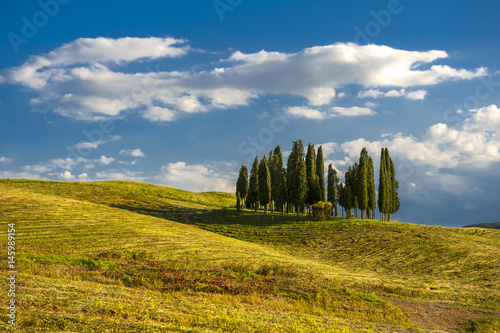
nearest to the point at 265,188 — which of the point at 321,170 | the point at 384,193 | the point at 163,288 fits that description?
the point at 321,170

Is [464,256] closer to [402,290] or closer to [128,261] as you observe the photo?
[402,290]

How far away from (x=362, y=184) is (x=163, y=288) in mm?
53854

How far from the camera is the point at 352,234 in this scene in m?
45.8

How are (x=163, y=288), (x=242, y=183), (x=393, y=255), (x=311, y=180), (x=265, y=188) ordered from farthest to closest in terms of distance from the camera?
(x=242, y=183) < (x=265, y=188) < (x=311, y=180) < (x=393, y=255) < (x=163, y=288)

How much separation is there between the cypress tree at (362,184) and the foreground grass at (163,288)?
3842cm

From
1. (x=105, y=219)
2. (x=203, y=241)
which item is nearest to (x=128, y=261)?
(x=203, y=241)

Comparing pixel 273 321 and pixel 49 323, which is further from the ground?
pixel 49 323

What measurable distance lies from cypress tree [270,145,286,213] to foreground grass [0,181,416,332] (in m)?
32.0

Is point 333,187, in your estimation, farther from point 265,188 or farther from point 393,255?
point 393,255

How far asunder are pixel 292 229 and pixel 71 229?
98.5 ft

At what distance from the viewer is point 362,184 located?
65.6 metres

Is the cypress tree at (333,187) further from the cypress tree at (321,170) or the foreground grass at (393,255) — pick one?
the foreground grass at (393,255)

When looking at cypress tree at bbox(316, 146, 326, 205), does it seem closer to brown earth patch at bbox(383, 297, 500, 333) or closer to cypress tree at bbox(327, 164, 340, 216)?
cypress tree at bbox(327, 164, 340, 216)

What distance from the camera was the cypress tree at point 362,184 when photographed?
2569 inches
